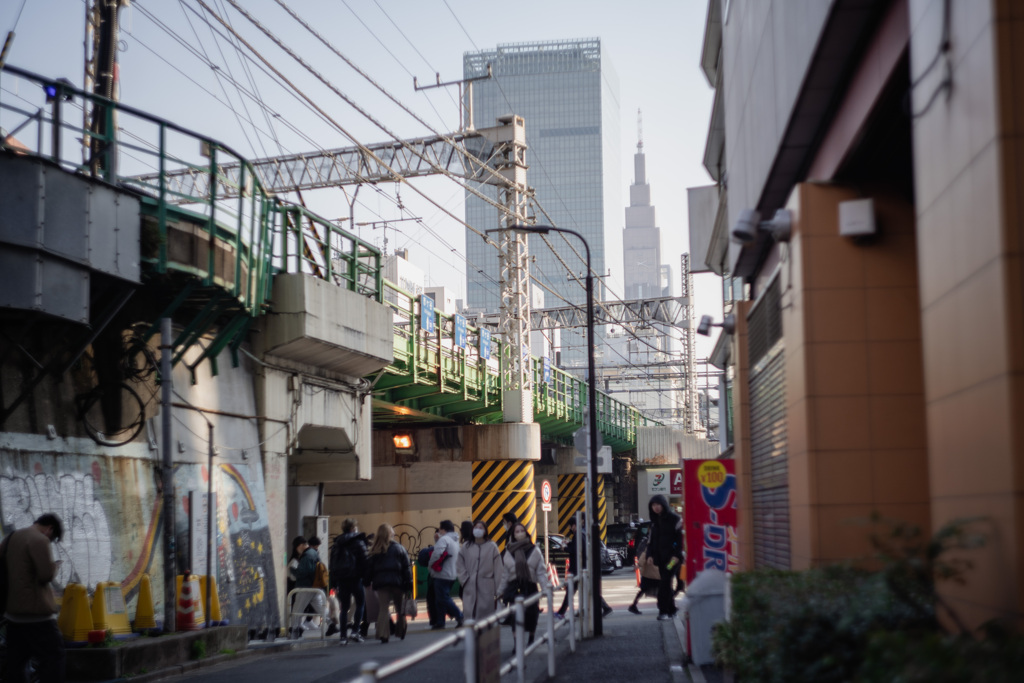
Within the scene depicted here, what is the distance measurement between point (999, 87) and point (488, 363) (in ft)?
88.6

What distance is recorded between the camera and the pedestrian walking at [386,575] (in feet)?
53.3

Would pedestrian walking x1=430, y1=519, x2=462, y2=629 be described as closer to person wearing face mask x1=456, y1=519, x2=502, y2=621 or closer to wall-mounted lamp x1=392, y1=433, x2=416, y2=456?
person wearing face mask x1=456, y1=519, x2=502, y2=621

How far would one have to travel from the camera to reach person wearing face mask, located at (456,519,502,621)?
14.1 metres

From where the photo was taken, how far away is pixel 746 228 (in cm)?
1033

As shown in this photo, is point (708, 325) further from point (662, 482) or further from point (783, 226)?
point (662, 482)

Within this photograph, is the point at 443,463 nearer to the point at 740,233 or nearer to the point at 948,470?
the point at 740,233

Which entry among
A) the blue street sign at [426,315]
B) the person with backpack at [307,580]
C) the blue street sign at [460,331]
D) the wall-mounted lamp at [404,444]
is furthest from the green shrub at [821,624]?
the wall-mounted lamp at [404,444]

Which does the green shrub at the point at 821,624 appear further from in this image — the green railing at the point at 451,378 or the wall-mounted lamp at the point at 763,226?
the green railing at the point at 451,378

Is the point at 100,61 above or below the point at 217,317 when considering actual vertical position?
above

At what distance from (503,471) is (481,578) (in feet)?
61.6

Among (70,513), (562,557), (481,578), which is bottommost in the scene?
(562,557)

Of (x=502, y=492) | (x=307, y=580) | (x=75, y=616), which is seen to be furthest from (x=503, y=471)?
(x=75, y=616)

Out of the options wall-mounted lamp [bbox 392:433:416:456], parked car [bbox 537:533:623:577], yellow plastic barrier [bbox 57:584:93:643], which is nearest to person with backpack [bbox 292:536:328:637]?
yellow plastic barrier [bbox 57:584:93:643]

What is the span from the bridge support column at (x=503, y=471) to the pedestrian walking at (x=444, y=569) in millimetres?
12807
